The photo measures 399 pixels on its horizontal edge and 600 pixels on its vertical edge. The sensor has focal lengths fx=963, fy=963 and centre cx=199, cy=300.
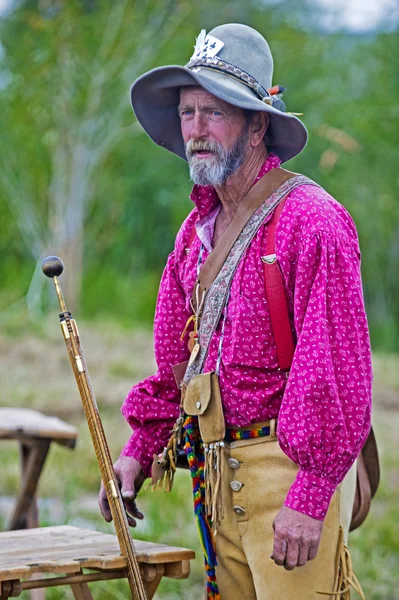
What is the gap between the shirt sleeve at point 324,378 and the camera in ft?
7.33

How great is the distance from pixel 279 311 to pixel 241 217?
0.29 m

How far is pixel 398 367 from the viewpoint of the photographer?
32.1 ft

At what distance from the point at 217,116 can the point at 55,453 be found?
4.18 m

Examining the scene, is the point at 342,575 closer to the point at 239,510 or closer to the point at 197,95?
the point at 239,510

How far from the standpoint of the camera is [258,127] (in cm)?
258

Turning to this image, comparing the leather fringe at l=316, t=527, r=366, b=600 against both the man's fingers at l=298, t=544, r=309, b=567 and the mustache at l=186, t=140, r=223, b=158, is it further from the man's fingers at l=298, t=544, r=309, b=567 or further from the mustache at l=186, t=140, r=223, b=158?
the mustache at l=186, t=140, r=223, b=158

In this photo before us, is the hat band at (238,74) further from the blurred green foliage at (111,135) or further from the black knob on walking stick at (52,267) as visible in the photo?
the blurred green foliage at (111,135)

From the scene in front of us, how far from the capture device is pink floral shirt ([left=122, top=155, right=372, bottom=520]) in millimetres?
2238

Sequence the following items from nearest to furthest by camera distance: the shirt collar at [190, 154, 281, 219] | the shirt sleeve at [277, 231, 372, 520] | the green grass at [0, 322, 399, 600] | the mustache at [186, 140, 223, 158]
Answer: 1. the shirt sleeve at [277, 231, 372, 520]
2. the mustache at [186, 140, 223, 158]
3. the shirt collar at [190, 154, 281, 219]
4. the green grass at [0, 322, 399, 600]

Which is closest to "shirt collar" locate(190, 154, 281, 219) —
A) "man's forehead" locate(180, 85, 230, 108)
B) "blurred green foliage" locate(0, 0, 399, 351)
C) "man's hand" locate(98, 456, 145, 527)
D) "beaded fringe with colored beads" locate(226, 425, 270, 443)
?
"man's forehead" locate(180, 85, 230, 108)

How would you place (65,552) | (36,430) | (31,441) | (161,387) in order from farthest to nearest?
(31,441) < (36,430) < (161,387) < (65,552)

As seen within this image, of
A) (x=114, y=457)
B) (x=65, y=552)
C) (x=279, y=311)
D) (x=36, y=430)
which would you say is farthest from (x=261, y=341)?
(x=114, y=457)

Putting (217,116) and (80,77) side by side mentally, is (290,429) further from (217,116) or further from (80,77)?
(80,77)

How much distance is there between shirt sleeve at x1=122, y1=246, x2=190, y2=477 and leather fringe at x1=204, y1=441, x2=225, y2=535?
1.04 ft
